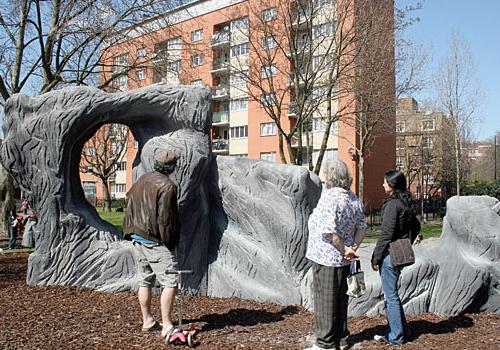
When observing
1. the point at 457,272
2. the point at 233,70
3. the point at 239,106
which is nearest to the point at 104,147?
the point at 239,106

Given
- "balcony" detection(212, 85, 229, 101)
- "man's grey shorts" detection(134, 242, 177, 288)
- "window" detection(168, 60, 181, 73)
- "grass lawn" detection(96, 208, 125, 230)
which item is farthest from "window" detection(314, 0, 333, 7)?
"man's grey shorts" detection(134, 242, 177, 288)

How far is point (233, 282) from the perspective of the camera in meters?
6.93

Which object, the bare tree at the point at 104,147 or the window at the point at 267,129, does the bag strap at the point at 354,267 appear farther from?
the window at the point at 267,129

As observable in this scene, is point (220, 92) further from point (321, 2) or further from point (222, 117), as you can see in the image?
point (321, 2)

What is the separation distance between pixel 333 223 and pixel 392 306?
1.19 meters

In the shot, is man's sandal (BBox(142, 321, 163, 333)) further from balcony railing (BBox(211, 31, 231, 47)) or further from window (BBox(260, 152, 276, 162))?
window (BBox(260, 152, 276, 162))

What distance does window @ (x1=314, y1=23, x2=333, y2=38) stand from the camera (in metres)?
16.7

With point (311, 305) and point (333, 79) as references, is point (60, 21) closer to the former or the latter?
point (333, 79)

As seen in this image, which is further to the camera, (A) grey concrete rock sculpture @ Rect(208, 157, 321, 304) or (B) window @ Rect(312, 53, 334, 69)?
(B) window @ Rect(312, 53, 334, 69)

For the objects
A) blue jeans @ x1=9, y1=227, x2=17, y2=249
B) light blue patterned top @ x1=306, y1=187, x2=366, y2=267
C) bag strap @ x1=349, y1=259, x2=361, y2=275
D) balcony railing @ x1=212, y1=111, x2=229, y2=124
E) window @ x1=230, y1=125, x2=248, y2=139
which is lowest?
blue jeans @ x1=9, y1=227, x2=17, y2=249

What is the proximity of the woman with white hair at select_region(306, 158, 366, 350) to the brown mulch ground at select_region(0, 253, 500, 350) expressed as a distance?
1.62ft

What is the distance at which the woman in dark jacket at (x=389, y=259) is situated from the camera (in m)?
4.86

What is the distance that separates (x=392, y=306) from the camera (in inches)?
192

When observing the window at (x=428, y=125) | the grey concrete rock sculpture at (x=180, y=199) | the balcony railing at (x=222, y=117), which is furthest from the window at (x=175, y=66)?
the window at (x=428, y=125)
